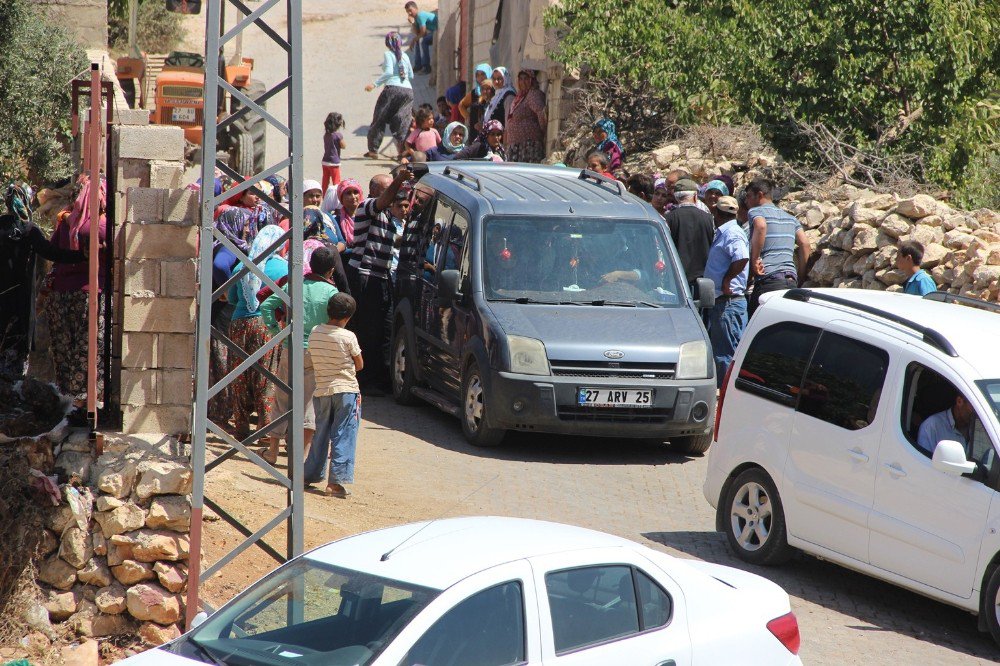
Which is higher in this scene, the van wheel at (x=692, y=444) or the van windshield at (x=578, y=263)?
the van windshield at (x=578, y=263)

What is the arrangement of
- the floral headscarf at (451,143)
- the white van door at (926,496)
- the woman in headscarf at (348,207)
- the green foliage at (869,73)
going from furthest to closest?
the floral headscarf at (451,143) < the green foliage at (869,73) < the woman in headscarf at (348,207) < the white van door at (926,496)

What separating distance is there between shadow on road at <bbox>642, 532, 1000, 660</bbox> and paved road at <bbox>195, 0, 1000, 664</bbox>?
12 millimetres

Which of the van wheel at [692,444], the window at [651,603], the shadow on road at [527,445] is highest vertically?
the window at [651,603]

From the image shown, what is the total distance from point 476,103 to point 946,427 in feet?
54.3

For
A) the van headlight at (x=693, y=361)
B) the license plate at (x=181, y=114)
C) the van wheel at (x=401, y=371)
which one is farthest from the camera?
the license plate at (x=181, y=114)

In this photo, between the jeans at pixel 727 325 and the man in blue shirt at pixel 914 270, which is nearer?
the man in blue shirt at pixel 914 270

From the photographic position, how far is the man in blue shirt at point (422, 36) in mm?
36781

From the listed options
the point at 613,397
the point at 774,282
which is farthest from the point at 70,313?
the point at 774,282

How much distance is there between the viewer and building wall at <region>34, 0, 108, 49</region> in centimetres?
2019

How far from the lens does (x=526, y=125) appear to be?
68.0ft

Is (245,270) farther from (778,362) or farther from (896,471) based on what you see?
(896,471)

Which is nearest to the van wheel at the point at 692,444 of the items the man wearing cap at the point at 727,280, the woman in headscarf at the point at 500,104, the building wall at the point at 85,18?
the man wearing cap at the point at 727,280

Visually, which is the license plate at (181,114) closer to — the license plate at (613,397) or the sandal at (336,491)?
the license plate at (613,397)

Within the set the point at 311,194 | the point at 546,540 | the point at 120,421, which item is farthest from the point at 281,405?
the point at 546,540
